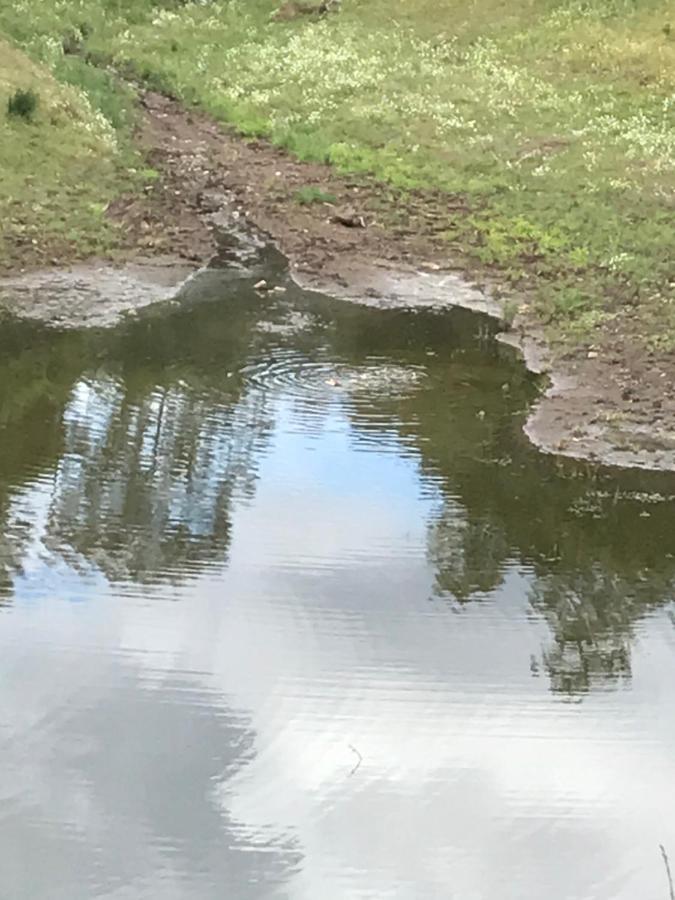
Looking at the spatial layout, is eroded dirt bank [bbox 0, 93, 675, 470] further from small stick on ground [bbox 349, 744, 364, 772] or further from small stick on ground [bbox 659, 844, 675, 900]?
small stick on ground [bbox 659, 844, 675, 900]

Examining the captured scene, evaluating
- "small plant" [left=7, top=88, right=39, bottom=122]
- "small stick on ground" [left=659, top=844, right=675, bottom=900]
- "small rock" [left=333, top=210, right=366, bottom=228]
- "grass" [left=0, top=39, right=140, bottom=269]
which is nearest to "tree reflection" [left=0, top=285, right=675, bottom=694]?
"small stick on ground" [left=659, top=844, right=675, bottom=900]

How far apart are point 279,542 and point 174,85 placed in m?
19.3

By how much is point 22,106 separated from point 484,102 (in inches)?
395

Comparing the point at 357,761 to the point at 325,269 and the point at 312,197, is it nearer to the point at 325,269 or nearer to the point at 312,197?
the point at 325,269

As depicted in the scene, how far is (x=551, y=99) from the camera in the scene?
2442 centimetres

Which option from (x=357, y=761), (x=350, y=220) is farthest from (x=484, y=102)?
(x=357, y=761)

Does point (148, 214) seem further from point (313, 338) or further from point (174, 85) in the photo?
point (174, 85)

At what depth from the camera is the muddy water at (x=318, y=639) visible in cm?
652

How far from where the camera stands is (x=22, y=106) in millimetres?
19094

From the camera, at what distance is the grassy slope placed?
53.3ft

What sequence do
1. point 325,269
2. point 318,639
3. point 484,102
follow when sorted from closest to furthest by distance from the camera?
1. point 318,639
2. point 325,269
3. point 484,102

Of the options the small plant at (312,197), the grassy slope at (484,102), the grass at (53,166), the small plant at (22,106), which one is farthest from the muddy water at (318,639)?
the small plant at (22,106)

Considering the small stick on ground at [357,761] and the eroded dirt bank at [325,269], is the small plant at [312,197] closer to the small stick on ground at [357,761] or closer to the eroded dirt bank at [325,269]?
the eroded dirt bank at [325,269]

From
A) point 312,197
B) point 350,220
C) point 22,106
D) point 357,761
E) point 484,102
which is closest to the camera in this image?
point 357,761
